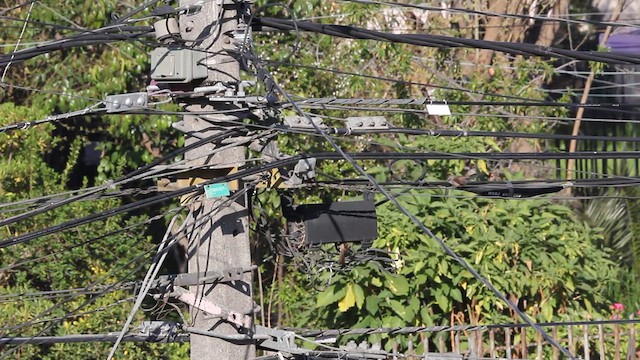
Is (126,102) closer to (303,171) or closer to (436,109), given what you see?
(303,171)

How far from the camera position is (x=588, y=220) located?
13195 mm

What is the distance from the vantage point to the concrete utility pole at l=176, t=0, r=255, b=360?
609 centimetres

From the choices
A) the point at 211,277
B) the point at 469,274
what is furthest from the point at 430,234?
the point at 469,274

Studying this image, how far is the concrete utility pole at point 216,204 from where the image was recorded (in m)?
6.09

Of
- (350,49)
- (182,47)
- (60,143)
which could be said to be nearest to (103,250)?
(60,143)

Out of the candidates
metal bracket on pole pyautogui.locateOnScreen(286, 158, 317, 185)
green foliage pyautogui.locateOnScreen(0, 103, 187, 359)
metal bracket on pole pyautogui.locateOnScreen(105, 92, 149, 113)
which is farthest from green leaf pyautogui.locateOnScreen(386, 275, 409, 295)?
metal bracket on pole pyautogui.locateOnScreen(105, 92, 149, 113)

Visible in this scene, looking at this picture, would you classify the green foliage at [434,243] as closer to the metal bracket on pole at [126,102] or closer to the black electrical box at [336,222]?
Result: the black electrical box at [336,222]

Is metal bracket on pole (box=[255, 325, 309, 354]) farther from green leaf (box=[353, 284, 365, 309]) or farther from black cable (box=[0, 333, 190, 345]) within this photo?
green leaf (box=[353, 284, 365, 309])

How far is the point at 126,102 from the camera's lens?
6.27 metres

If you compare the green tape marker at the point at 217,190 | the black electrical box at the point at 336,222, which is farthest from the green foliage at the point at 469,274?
the green tape marker at the point at 217,190

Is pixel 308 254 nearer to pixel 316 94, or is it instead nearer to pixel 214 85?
pixel 214 85

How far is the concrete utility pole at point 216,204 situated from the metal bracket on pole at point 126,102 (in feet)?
0.88

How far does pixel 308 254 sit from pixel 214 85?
4.45 ft

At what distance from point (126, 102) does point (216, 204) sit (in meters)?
0.79
